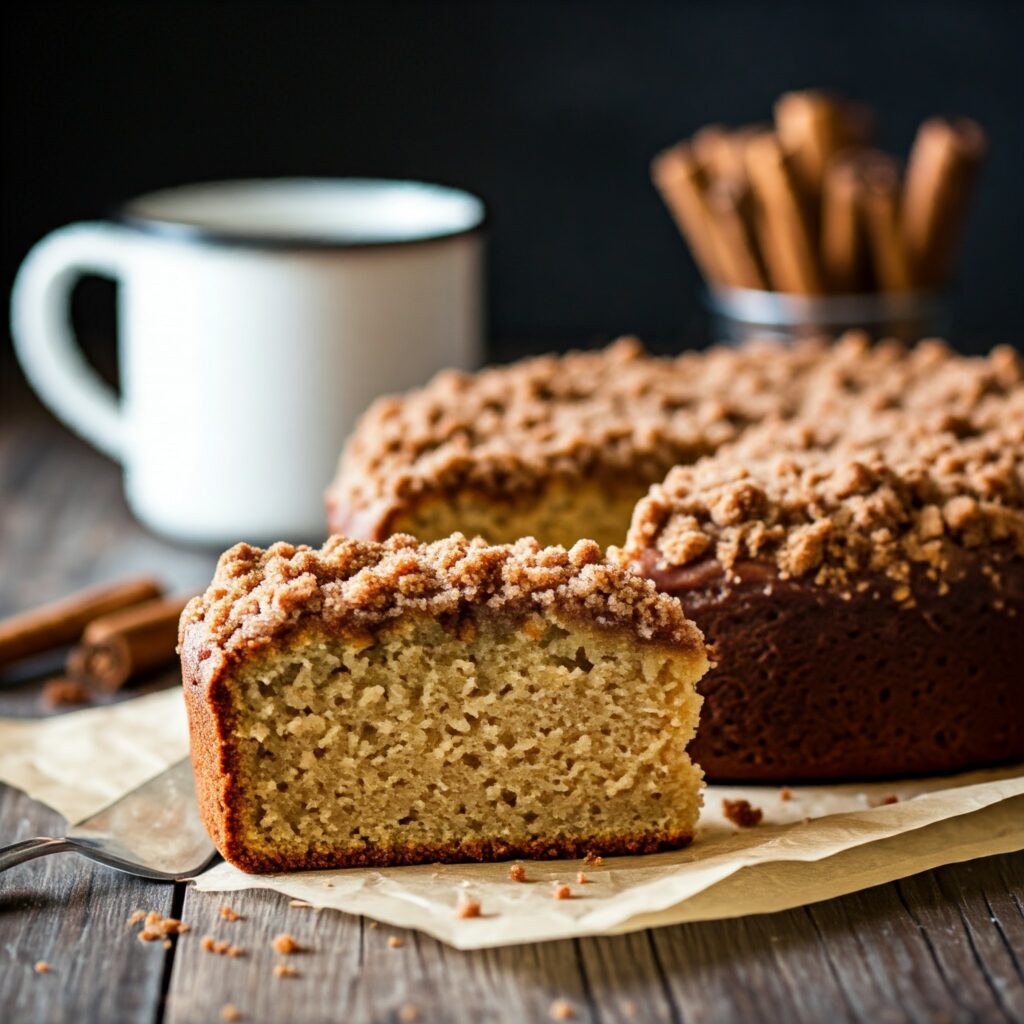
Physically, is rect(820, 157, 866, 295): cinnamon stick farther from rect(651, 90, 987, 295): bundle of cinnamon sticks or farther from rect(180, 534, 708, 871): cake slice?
rect(180, 534, 708, 871): cake slice

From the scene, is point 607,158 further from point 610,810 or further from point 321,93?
point 610,810

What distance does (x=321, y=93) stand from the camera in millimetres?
5215

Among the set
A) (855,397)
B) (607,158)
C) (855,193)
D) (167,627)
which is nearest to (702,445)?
(855,397)

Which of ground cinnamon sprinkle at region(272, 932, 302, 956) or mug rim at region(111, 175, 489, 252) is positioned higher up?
mug rim at region(111, 175, 489, 252)

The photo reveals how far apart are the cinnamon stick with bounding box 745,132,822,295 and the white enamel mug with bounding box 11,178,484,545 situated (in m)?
0.83

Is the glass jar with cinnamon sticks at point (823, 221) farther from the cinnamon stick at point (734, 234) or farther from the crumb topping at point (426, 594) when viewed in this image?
the crumb topping at point (426, 594)

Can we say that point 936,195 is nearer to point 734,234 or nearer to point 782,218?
point 782,218

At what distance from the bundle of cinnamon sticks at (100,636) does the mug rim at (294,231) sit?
0.78 meters

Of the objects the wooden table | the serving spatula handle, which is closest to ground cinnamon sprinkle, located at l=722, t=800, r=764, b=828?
the wooden table

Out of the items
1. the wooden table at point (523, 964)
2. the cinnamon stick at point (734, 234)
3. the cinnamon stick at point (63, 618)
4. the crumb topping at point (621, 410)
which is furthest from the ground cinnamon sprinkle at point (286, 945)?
the cinnamon stick at point (734, 234)

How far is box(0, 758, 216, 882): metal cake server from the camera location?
241cm

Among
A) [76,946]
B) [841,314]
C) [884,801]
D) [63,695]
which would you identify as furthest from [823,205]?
[76,946]

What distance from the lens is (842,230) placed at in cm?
429

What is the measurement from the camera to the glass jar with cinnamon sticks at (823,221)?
13.9 ft
